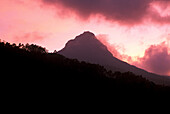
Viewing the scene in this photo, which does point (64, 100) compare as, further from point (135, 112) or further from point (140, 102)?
point (140, 102)

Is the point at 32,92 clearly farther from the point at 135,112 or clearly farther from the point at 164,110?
the point at 164,110

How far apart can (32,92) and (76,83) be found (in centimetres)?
867

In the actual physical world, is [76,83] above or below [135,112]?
above

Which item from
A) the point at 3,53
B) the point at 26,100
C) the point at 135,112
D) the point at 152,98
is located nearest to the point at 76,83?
the point at 26,100

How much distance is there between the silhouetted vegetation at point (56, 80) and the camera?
897 inches

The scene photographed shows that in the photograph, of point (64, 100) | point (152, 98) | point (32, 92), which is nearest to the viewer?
point (32, 92)

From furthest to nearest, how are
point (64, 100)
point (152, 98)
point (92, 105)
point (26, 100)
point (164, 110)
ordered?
point (152, 98) → point (164, 110) → point (92, 105) → point (64, 100) → point (26, 100)

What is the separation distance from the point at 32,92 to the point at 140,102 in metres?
20.5

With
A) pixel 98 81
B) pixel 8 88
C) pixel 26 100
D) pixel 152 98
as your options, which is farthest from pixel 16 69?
pixel 152 98

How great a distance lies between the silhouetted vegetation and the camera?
2278 centimetres

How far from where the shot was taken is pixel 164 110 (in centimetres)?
2911

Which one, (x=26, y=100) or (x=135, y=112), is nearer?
(x=26, y=100)

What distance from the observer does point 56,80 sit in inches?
1065

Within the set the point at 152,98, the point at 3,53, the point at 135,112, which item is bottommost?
the point at 135,112
